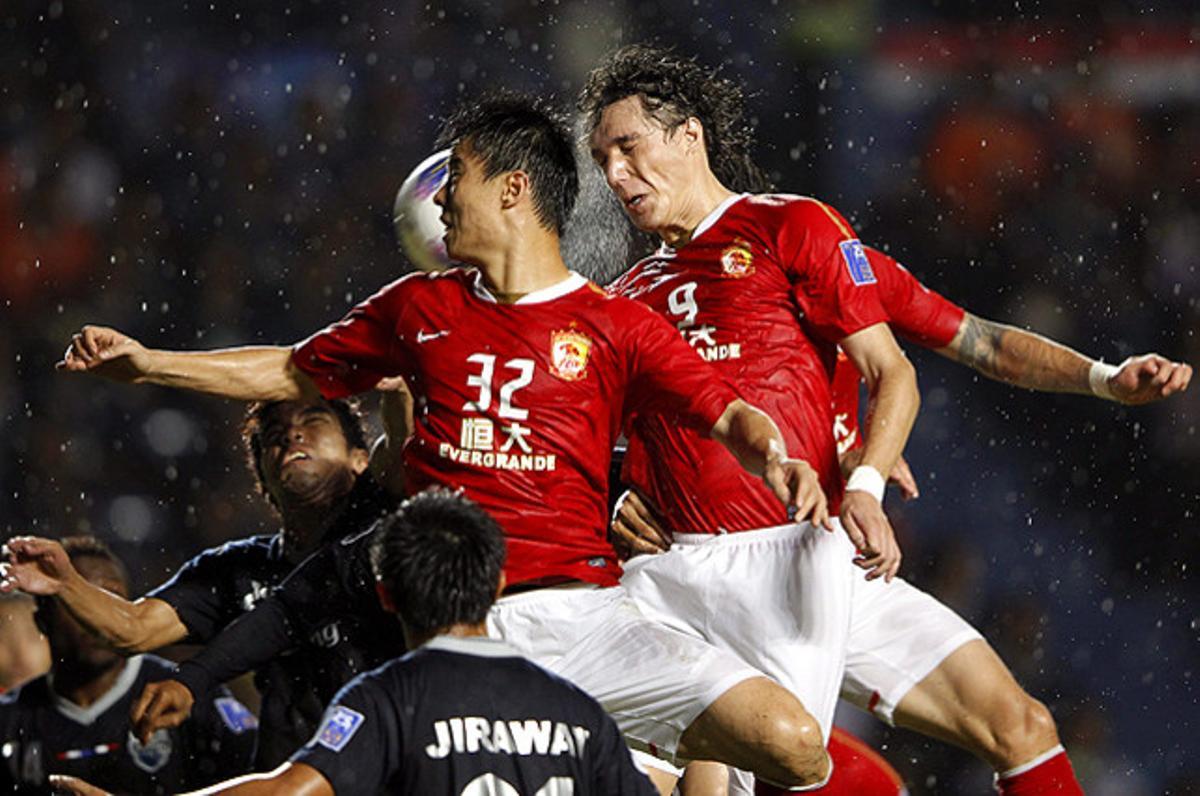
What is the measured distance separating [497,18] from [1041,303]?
2.89 m

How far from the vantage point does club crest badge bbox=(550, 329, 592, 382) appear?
4.00m

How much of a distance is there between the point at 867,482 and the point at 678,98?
1.09 meters

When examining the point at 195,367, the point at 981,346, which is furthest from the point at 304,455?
the point at 981,346

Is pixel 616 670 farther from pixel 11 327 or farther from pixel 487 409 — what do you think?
pixel 11 327

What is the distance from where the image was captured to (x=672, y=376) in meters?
4.04

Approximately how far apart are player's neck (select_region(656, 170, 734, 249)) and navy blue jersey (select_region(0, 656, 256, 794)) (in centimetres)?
186

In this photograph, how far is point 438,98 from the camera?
9211 mm

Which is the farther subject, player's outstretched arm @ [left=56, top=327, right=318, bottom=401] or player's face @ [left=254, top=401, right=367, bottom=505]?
player's face @ [left=254, top=401, right=367, bottom=505]

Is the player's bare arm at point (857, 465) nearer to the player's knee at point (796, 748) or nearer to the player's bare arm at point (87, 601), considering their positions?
the player's knee at point (796, 748)

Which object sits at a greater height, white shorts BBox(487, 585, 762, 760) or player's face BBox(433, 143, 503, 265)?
player's face BBox(433, 143, 503, 265)

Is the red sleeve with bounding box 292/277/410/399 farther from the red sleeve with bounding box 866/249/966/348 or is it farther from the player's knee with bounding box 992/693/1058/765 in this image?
the player's knee with bounding box 992/693/1058/765

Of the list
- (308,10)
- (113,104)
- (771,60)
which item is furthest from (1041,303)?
(113,104)

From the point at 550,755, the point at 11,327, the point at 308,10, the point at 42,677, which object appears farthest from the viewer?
the point at 308,10

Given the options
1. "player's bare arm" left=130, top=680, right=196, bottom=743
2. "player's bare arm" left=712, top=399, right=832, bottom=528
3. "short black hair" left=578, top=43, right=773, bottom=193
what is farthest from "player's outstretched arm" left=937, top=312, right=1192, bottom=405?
"player's bare arm" left=130, top=680, right=196, bottom=743
